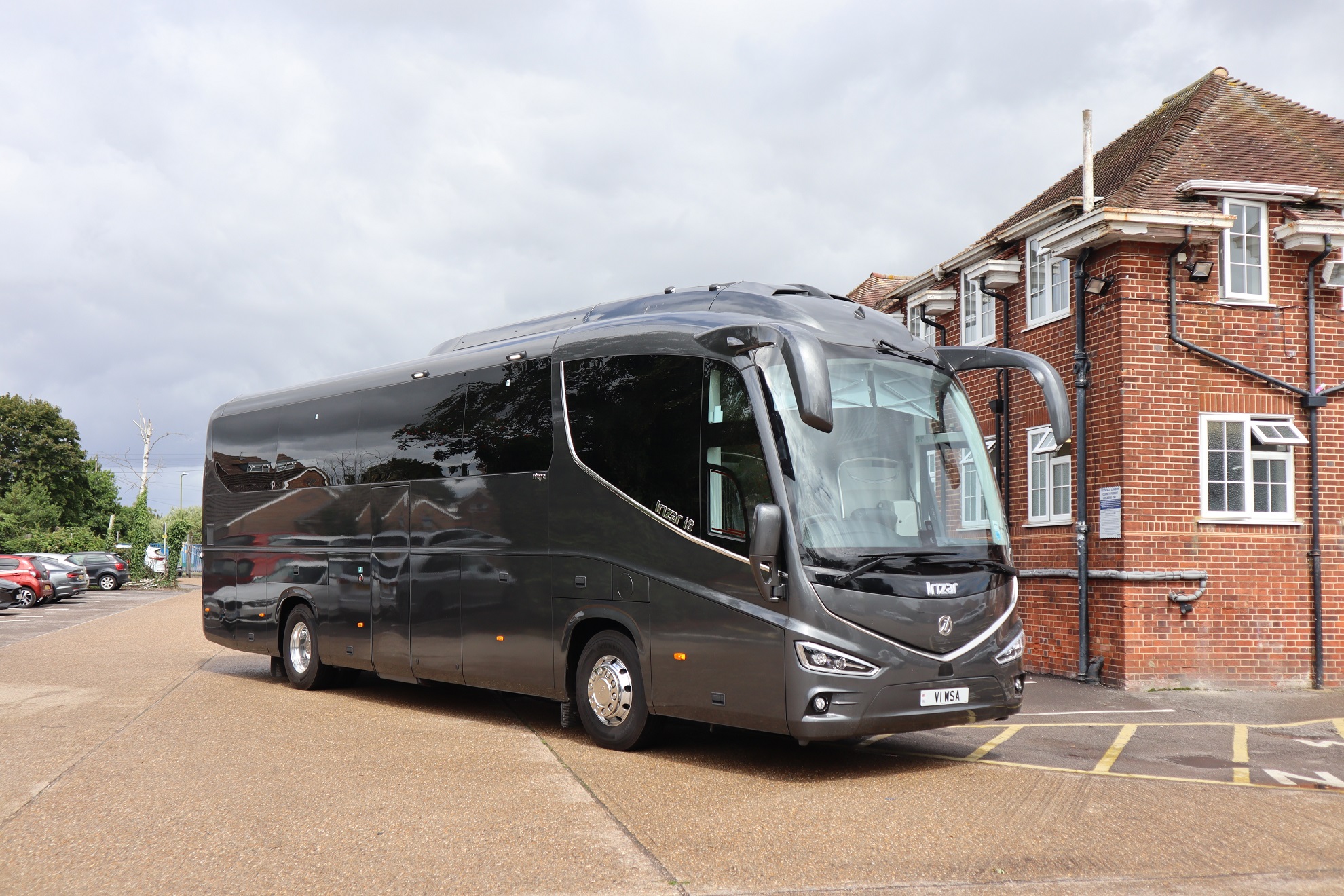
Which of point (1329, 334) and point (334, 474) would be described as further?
point (1329, 334)

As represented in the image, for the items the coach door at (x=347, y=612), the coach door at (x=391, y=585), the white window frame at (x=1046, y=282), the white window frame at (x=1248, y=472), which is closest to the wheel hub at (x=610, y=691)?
the coach door at (x=391, y=585)

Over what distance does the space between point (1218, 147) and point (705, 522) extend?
1174 centimetres

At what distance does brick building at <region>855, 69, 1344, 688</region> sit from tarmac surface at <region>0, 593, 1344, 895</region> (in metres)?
2.56

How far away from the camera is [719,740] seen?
10242 millimetres

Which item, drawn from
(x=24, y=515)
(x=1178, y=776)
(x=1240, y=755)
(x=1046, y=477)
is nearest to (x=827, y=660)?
(x=1178, y=776)

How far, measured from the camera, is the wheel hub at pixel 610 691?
9531 millimetres

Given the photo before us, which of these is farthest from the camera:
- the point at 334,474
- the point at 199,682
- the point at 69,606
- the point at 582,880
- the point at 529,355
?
the point at 69,606

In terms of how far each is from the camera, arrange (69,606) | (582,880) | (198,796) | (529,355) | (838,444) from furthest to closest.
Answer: (69,606)
(529,355)
(838,444)
(198,796)
(582,880)

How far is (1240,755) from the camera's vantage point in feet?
32.6

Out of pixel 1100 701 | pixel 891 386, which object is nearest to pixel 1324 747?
pixel 1100 701

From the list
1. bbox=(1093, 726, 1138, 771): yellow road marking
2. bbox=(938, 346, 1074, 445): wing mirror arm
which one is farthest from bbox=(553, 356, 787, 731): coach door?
bbox=(1093, 726, 1138, 771): yellow road marking

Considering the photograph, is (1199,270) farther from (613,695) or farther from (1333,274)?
(613,695)

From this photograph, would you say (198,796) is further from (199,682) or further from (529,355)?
(199,682)

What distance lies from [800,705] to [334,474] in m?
7.18
